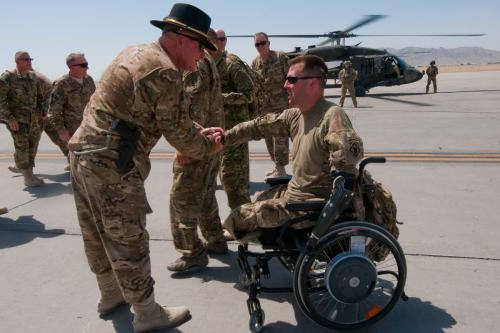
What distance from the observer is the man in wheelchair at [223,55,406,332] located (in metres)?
2.28

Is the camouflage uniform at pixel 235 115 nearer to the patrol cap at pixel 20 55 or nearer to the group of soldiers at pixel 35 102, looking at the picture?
the group of soldiers at pixel 35 102

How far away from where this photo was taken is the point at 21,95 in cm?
595

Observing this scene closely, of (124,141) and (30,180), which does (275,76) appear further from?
(124,141)

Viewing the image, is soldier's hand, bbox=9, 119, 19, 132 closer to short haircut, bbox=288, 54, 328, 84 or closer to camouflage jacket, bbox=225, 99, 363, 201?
camouflage jacket, bbox=225, 99, 363, 201

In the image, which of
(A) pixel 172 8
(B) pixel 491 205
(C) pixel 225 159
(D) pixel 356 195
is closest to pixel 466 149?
(B) pixel 491 205

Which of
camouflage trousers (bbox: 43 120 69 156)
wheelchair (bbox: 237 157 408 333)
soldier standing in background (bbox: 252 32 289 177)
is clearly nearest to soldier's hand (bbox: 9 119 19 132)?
camouflage trousers (bbox: 43 120 69 156)

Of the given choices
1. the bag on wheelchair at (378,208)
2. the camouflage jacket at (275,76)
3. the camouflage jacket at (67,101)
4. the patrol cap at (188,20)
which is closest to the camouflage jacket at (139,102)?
the patrol cap at (188,20)

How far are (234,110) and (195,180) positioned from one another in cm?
128

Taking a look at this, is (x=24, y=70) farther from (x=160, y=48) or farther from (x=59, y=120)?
(x=160, y=48)

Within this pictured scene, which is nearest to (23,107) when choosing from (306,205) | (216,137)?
(216,137)

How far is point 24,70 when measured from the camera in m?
5.96

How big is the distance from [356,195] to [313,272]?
1.93 ft

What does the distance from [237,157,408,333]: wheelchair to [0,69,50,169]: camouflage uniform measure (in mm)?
4782

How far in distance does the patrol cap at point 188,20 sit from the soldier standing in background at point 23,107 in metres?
4.48
